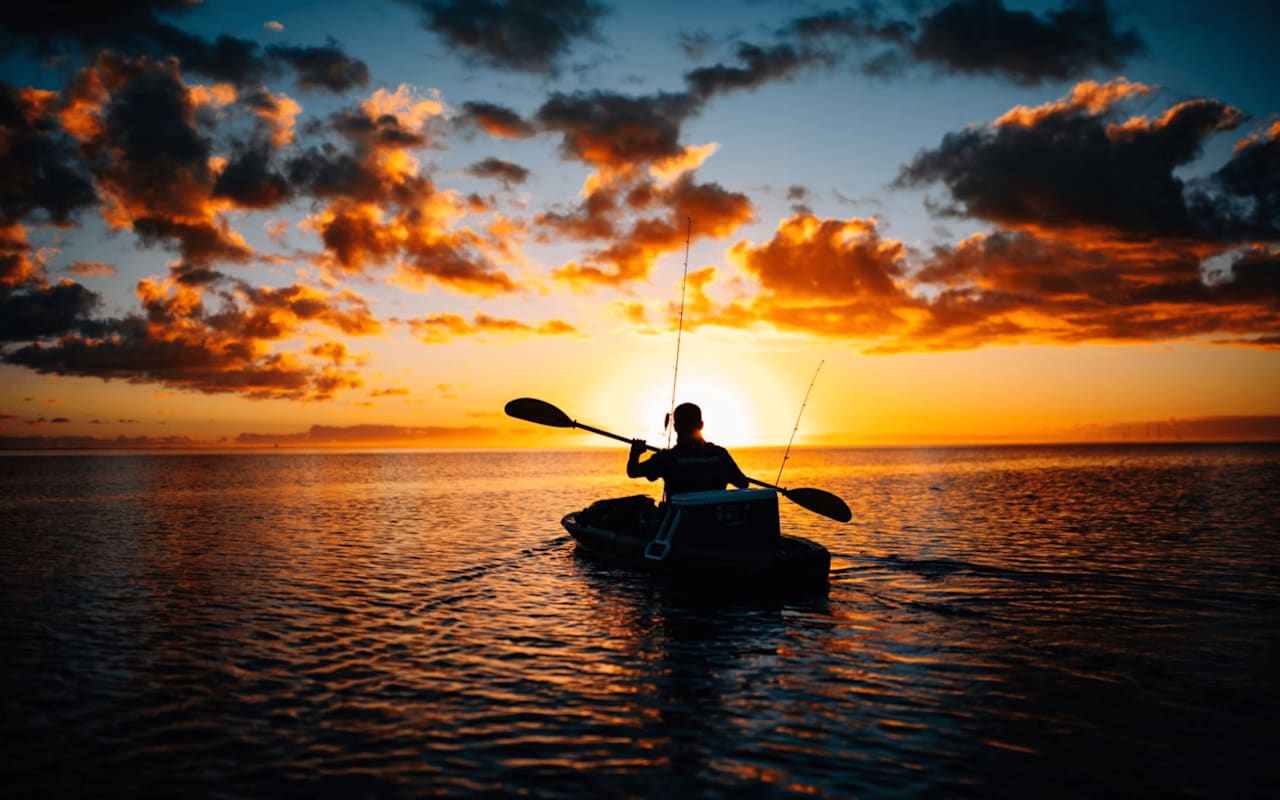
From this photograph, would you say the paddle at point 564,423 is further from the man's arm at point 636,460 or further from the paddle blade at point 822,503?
the man's arm at point 636,460

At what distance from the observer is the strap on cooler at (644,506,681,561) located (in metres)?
16.5

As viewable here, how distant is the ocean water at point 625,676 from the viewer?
7.36m

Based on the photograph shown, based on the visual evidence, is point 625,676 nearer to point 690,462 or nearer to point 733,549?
point 733,549

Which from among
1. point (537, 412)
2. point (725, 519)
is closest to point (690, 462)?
point (725, 519)

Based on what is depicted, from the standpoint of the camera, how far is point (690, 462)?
17125 mm

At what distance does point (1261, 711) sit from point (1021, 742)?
141 inches

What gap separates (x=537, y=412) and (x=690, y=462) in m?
5.45

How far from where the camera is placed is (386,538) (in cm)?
2747

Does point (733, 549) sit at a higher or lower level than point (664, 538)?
lower

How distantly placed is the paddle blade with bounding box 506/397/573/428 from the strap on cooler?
16.0 ft

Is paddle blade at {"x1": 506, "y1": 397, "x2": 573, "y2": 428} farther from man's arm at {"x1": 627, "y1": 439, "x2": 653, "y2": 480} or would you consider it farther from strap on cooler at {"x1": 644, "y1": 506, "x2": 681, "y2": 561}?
strap on cooler at {"x1": 644, "y1": 506, "x2": 681, "y2": 561}

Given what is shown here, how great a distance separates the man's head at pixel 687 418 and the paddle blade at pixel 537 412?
433cm

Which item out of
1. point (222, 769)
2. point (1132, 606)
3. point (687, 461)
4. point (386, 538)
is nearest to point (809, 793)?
point (222, 769)

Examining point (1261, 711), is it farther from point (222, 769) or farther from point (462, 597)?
point (462, 597)
